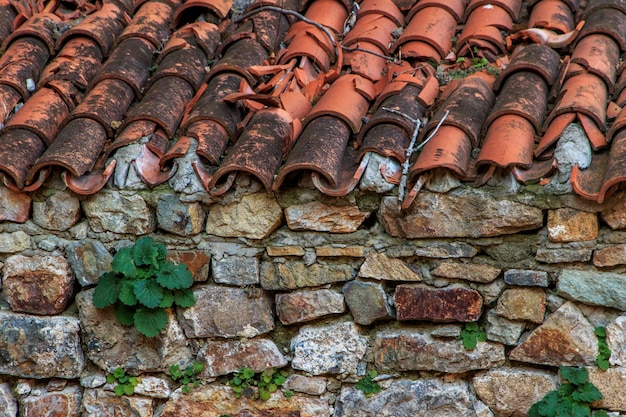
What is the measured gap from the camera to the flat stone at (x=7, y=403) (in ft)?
11.1

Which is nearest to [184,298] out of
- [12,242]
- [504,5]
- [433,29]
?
[12,242]

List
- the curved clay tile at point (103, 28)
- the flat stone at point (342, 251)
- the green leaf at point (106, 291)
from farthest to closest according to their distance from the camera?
the curved clay tile at point (103, 28) → the green leaf at point (106, 291) → the flat stone at point (342, 251)

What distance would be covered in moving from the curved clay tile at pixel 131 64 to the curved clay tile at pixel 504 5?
5.43 feet

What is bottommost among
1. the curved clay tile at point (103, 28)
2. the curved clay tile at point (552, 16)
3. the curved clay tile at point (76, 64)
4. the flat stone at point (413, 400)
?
the flat stone at point (413, 400)

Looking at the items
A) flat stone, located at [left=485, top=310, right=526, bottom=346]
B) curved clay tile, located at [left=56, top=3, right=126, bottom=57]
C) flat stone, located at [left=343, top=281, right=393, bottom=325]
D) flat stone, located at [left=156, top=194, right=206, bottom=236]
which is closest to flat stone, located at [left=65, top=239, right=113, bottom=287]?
flat stone, located at [left=156, top=194, right=206, bottom=236]

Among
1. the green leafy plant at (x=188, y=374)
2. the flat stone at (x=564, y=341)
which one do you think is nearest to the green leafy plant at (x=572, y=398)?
the flat stone at (x=564, y=341)

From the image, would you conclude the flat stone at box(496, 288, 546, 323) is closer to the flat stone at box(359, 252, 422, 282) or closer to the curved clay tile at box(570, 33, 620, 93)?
the flat stone at box(359, 252, 422, 282)

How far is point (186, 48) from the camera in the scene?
12.4ft

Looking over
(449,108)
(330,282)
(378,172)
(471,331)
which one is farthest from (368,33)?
(471,331)

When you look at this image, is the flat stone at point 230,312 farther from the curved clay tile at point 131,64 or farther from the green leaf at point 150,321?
the curved clay tile at point 131,64

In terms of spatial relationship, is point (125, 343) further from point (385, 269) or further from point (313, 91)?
point (313, 91)

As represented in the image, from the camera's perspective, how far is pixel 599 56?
339 cm

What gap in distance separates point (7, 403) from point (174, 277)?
3.36ft

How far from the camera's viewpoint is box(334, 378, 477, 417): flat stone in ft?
10.1
